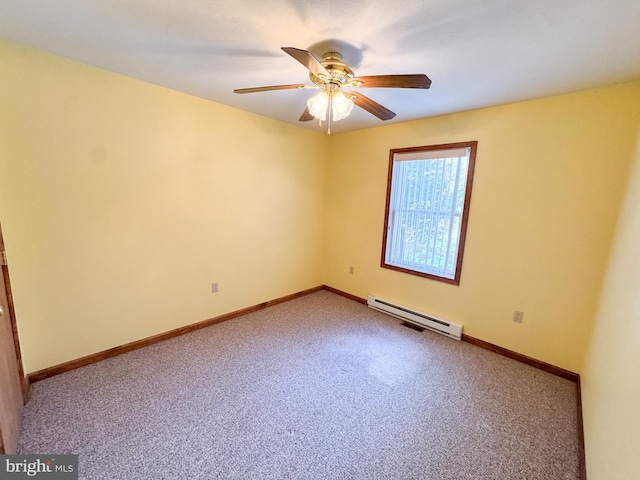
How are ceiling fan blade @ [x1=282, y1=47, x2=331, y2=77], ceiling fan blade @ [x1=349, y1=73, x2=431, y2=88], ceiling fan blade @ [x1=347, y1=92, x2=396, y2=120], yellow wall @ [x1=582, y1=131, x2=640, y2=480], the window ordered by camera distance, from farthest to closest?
the window < ceiling fan blade @ [x1=347, y1=92, x2=396, y2=120] < ceiling fan blade @ [x1=349, y1=73, x2=431, y2=88] < ceiling fan blade @ [x1=282, y1=47, x2=331, y2=77] < yellow wall @ [x1=582, y1=131, x2=640, y2=480]

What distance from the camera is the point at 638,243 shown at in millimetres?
1391

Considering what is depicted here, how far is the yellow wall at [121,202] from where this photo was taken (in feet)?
5.99

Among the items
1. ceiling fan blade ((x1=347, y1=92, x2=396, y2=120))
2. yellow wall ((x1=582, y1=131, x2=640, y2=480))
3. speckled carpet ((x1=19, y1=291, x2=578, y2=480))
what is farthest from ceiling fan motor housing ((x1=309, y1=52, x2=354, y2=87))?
speckled carpet ((x1=19, y1=291, x2=578, y2=480))

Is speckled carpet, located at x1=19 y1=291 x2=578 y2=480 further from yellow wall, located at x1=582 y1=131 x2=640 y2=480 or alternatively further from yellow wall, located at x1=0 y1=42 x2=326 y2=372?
yellow wall, located at x1=0 y1=42 x2=326 y2=372

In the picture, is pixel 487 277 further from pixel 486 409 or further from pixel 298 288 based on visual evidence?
pixel 298 288

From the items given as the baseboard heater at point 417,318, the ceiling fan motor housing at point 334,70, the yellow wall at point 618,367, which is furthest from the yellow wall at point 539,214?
the ceiling fan motor housing at point 334,70

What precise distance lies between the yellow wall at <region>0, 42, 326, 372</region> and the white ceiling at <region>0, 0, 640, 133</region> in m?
0.30

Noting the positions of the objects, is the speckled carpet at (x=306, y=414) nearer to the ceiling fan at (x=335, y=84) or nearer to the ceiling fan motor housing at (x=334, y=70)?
the ceiling fan at (x=335, y=84)

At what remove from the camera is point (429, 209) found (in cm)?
302

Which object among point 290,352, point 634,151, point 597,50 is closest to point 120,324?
point 290,352

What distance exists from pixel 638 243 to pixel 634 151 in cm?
90

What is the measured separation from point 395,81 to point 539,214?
5.94ft

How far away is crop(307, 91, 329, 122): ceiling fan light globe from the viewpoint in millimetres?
1643

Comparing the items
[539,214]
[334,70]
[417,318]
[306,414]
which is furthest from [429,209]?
[306,414]
